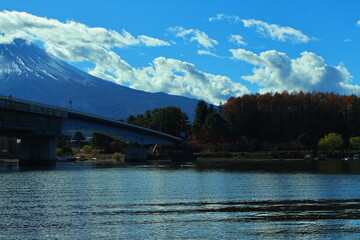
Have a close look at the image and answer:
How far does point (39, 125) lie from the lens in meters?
117

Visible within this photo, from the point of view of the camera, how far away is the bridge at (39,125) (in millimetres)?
107750

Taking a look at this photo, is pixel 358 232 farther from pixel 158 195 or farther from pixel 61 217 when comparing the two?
pixel 158 195

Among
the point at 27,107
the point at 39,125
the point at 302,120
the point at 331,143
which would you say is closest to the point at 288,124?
the point at 302,120

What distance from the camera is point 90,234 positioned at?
29.5 metres

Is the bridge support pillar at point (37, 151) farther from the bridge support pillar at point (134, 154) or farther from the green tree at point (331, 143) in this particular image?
the green tree at point (331, 143)

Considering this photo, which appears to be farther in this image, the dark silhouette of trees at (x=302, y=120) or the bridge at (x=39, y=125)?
the dark silhouette of trees at (x=302, y=120)

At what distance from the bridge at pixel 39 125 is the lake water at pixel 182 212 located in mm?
55186

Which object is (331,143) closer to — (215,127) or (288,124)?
(288,124)

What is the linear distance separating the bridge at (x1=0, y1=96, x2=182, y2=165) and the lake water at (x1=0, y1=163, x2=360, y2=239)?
55.2 metres

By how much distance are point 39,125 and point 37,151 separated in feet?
31.7

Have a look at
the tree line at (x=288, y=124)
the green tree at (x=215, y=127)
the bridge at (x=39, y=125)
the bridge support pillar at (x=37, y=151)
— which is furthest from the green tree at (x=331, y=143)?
the bridge support pillar at (x=37, y=151)

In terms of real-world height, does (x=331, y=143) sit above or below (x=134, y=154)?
above

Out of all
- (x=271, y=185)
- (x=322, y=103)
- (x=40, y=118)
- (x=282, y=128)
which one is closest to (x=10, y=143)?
(x=40, y=118)

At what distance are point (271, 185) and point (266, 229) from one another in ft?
96.3
